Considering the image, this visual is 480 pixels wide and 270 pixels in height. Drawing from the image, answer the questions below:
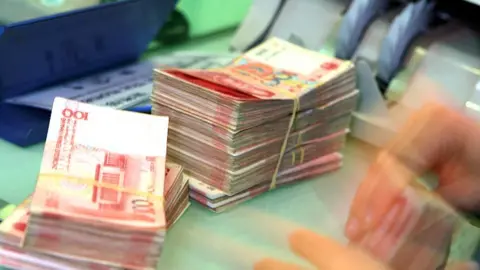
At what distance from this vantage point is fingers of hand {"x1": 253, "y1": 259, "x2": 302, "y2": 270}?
783 mm

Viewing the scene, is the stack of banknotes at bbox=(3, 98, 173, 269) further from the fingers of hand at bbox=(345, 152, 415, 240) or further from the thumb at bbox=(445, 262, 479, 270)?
the thumb at bbox=(445, 262, 479, 270)

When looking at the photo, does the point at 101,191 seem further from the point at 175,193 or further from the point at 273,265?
the point at 273,265

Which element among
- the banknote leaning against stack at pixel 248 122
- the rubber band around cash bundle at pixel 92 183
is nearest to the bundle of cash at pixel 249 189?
the banknote leaning against stack at pixel 248 122

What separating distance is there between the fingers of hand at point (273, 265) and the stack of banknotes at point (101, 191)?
133mm

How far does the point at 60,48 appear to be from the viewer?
1027 mm

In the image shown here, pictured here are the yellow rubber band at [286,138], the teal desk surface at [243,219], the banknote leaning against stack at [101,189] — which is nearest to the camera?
the banknote leaning against stack at [101,189]

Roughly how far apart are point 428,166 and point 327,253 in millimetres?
190

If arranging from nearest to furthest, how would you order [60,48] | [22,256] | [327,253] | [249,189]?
[22,256]
[327,253]
[249,189]
[60,48]

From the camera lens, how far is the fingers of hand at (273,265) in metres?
0.78

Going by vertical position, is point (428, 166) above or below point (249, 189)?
above

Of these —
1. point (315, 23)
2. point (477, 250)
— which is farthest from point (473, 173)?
point (315, 23)

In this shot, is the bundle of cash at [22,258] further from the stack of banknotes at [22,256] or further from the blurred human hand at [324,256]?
the blurred human hand at [324,256]

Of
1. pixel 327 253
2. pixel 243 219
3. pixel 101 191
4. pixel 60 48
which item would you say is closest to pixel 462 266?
pixel 327 253

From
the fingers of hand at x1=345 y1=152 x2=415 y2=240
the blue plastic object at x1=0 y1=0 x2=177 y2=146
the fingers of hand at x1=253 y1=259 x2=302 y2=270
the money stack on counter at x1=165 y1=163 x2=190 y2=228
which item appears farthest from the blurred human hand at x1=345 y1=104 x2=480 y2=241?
the blue plastic object at x1=0 y1=0 x2=177 y2=146
